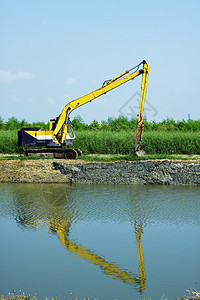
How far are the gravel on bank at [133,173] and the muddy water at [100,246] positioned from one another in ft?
12.1

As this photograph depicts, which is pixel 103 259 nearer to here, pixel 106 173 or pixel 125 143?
pixel 106 173

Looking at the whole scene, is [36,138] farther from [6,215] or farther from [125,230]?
[125,230]

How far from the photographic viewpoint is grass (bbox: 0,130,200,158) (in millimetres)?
27641

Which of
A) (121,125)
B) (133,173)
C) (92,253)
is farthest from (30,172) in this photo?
(121,125)

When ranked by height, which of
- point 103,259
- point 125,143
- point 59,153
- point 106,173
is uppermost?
point 125,143

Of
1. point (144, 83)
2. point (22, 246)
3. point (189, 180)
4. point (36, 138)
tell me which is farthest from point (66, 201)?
point (144, 83)

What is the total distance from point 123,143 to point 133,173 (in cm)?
1145

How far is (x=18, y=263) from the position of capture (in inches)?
236

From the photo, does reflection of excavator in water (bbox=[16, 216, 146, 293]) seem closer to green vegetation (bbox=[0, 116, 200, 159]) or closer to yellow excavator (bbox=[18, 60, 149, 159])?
yellow excavator (bbox=[18, 60, 149, 159])

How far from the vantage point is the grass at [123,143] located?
27641 millimetres

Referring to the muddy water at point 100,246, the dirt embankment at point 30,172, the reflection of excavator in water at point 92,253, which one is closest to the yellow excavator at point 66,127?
the dirt embankment at point 30,172

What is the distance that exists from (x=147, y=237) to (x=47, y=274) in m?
2.50

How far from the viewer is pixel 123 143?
90.9ft

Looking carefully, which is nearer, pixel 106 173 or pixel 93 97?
pixel 106 173
